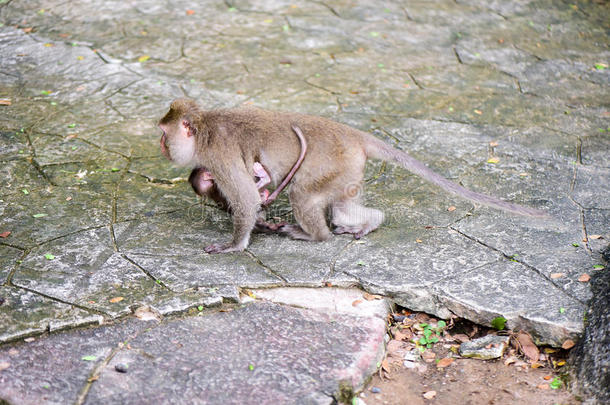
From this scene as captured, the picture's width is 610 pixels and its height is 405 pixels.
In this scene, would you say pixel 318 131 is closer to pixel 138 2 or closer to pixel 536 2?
pixel 138 2

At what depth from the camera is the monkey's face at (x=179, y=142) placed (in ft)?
14.5

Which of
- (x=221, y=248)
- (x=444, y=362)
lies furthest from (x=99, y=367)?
(x=444, y=362)

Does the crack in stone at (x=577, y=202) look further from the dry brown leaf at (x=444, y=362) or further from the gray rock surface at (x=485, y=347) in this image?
the dry brown leaf at (x=444, y=362)

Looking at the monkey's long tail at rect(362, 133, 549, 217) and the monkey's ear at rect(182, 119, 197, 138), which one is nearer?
the monkey's long tail at rect(362, 133, 549, 217)

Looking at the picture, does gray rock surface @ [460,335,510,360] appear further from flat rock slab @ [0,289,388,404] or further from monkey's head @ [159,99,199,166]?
monkey's head @ [159,99,199,166]

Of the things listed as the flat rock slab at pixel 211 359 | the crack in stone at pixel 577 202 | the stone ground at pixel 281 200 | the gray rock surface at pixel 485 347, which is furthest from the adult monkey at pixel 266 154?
the crack in stone at pixel 577 202

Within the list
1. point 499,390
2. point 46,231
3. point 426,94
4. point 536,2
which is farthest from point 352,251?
point 536,2

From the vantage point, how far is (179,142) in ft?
14.5

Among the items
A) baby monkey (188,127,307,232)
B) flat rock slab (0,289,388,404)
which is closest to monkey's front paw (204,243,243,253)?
baby monkey (188,127,307,232)

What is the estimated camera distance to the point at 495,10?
9.09 m

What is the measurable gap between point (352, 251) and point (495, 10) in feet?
19.3

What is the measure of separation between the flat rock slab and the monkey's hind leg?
83cm

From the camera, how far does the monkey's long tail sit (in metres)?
4.04

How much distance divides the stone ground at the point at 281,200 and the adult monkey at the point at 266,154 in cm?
32
